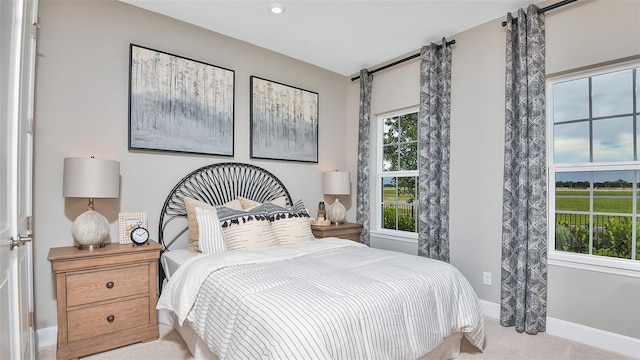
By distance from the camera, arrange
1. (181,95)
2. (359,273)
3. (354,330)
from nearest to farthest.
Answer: (354,330), (359,273), (181,95)

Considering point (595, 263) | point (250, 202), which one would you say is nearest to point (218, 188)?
point (250, 202)

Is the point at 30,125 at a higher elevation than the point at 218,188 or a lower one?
higher

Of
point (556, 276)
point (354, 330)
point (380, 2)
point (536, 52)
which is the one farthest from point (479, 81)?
point (354, 330)

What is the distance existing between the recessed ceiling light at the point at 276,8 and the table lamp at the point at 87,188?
6.05ft

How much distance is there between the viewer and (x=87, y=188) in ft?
7.62

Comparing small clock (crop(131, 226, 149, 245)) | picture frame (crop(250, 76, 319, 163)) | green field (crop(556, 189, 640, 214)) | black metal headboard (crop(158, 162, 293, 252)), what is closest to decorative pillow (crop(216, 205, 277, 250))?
black metal headboard (crop(158, 162, 293, 252))

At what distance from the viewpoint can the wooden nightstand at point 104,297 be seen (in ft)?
7.07

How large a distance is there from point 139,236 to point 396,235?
8.91 ft

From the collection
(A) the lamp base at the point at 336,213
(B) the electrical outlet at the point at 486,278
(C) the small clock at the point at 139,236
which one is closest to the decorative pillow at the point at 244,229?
(C) the small clock at the point at 139,236

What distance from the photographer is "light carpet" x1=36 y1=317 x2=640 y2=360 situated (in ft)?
7.41

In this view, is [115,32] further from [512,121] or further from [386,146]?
[512,121]

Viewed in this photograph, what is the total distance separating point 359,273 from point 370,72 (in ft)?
9.75

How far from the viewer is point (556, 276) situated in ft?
8.73

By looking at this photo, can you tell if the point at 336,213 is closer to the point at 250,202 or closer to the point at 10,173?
the point at 250,202
